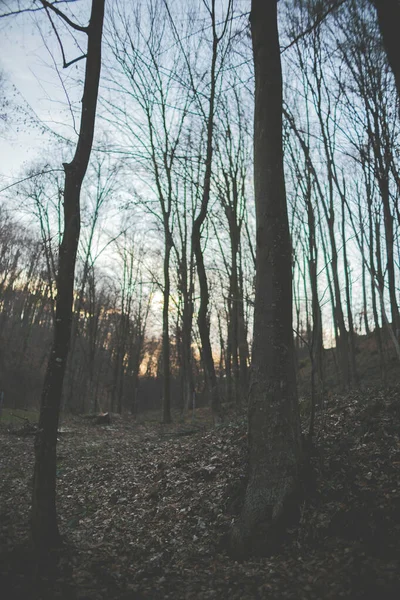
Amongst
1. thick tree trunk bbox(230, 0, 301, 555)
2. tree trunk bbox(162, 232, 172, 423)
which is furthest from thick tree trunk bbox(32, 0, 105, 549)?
tree trunk bbox(162, 232, 172, 423)

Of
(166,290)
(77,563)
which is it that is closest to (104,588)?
(77,563)

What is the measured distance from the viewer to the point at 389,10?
12.3 feet

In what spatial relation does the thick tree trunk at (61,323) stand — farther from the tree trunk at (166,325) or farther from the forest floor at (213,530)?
the tree trunk at (166,325)

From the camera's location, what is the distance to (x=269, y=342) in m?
3.70

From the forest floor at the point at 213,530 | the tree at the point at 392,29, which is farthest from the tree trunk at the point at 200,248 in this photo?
the tree at the point at 392,29

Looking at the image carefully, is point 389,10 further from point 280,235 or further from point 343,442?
point 343,442

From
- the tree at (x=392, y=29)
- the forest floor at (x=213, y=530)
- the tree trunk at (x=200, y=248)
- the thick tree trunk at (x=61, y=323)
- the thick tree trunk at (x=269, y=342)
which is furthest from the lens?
the tree trunk at (x=200, y=248)

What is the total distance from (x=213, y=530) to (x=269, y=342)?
213 centimetres

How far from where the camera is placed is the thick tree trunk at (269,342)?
3.26m

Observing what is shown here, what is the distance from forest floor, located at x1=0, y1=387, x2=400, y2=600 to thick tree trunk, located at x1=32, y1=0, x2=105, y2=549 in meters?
0.32

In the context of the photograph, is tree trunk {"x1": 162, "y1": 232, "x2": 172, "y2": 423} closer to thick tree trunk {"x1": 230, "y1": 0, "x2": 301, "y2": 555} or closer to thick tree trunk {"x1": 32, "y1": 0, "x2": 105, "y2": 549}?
thick tree trunk {"x1": 32, "y1": 0, "x2": 105, "y2": 549}

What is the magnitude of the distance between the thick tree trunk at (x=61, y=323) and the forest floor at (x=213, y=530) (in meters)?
0.32

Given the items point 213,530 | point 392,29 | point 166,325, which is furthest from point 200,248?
point 213,530

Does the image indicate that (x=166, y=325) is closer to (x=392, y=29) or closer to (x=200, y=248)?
(x=200, y=248)
